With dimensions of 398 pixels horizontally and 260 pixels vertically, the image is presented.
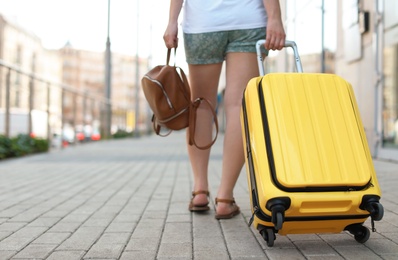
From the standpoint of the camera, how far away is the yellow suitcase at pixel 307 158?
2115 millimetres

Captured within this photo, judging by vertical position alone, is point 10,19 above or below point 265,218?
above

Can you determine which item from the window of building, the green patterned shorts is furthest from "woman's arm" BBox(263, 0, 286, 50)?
the window of building

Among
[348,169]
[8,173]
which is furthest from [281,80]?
[8,173]

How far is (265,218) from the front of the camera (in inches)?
85.8

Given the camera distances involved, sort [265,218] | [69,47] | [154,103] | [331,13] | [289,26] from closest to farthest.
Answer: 1. [265,218]
2. [154,103]
3. [331,13]
4. [289,26]
5. [69,47]

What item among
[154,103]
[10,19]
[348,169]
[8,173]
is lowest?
[8,173]

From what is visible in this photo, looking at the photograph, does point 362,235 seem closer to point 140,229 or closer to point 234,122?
point 234,122

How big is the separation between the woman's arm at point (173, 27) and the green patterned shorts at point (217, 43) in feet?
0.22

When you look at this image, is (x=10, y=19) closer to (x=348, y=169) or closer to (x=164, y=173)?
(x=164, y=173)

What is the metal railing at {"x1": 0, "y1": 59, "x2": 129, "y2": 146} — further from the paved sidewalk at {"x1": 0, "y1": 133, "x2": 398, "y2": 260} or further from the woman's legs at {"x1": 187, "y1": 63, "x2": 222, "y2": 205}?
the woman's legs at {"x1": 187, "y1": 63, "x2": 222, "y2": 205}

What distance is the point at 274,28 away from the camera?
279 centimetres

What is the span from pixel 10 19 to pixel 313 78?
47.8 m

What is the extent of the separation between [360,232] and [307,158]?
455 millimetres

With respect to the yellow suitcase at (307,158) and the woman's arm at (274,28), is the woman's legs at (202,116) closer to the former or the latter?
the woman's arm at (274,28)
